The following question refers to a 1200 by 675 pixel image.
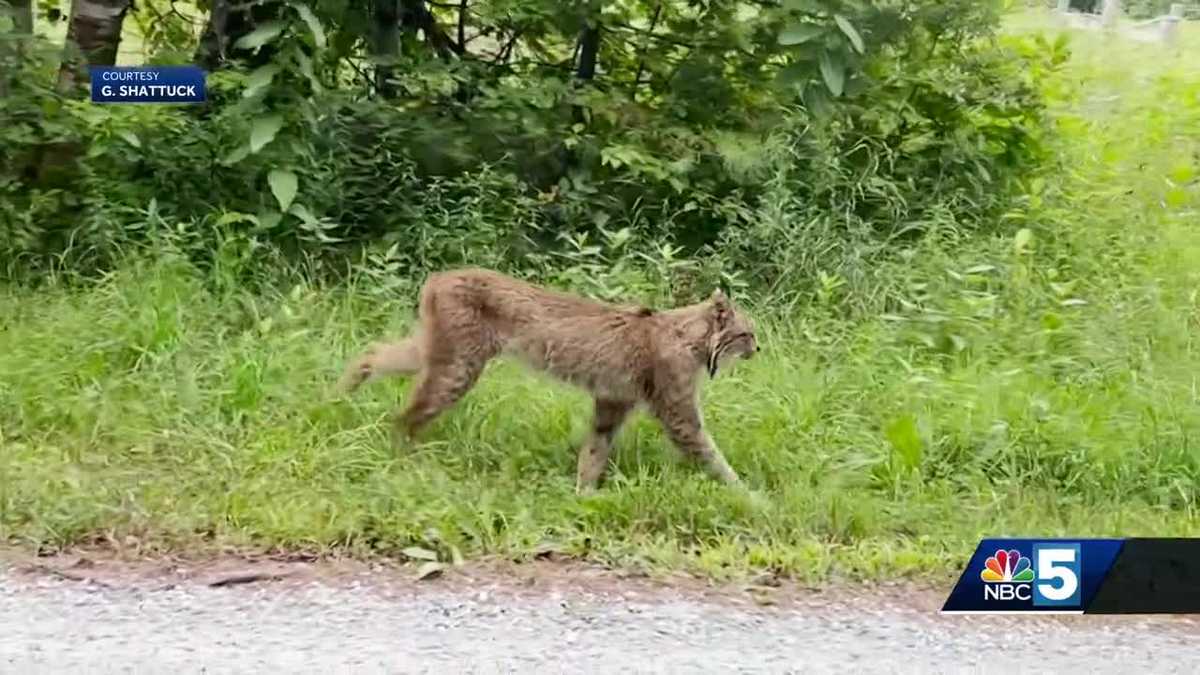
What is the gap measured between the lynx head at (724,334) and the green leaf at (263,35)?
124 inches

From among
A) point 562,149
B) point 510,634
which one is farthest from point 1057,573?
point 562,149

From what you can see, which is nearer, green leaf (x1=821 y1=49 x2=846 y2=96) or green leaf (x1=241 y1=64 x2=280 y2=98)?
green leaf (x1=241 y1=64 x2=280 y2=98)

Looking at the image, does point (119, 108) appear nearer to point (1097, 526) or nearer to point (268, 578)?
point (268, 578)

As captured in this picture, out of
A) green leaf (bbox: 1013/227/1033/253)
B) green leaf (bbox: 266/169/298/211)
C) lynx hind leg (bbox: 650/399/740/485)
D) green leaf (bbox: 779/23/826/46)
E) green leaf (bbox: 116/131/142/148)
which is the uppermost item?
green leaf (bbox: 779/23/826/46)

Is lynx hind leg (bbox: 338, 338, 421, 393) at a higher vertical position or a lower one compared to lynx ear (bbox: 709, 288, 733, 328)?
Answer: lower

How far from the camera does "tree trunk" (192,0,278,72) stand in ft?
30.0

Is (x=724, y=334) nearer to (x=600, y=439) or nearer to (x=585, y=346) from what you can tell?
(x=585, y=346)

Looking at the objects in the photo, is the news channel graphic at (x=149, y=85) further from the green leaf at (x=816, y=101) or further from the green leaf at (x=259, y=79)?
the green leaf at (x=816, y=101)

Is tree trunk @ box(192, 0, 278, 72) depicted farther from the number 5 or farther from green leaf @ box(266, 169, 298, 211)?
the number 5

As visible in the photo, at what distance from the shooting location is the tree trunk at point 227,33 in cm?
914

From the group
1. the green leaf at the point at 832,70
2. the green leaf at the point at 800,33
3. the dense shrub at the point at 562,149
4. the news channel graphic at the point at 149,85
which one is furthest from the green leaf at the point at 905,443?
the news channel graphic at the point at 149,85

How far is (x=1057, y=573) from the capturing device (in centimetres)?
562

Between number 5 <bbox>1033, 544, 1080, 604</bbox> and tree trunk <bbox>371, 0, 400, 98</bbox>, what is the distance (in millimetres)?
5455

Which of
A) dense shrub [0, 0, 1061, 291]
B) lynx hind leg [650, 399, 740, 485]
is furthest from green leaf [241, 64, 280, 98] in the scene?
lynx hind leg [650, 399, 740, 485]
